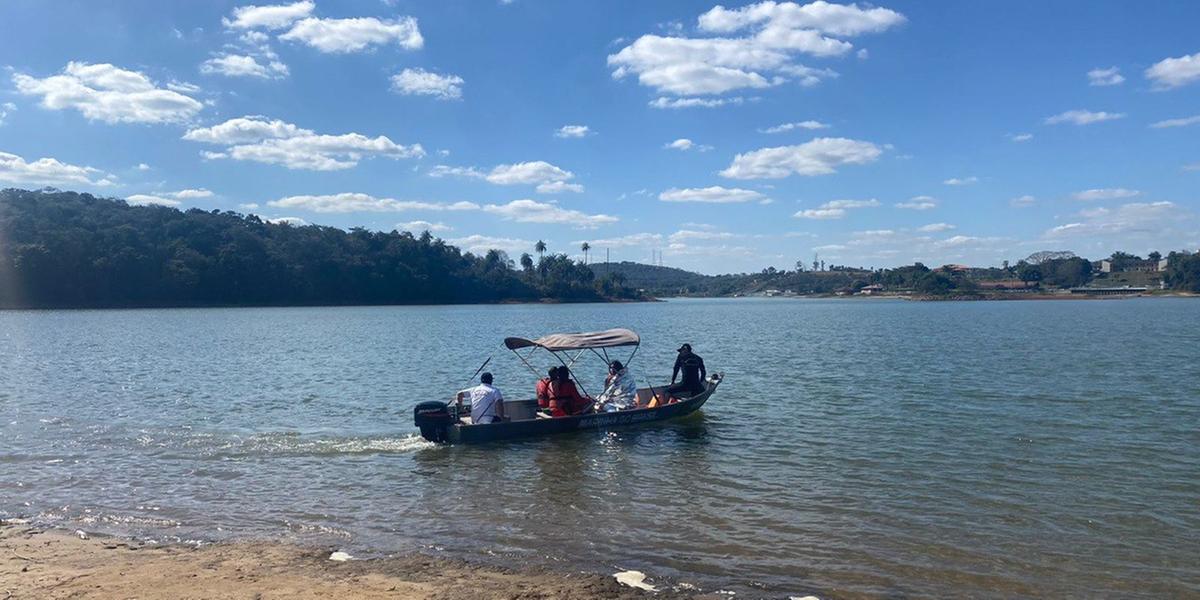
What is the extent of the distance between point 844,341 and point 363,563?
47417mm

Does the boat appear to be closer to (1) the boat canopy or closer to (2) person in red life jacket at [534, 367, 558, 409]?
(1) the boat canopy

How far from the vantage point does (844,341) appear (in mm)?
53281

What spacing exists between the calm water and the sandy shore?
724 millimetres

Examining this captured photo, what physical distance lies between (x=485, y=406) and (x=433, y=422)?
1.21 metres

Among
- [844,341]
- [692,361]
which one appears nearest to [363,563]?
[692,361]

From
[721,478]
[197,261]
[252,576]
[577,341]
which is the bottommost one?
[721,478]

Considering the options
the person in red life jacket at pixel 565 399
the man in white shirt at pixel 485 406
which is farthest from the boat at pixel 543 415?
the person in red life jacket at pixel 565 399

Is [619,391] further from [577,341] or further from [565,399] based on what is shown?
[565,399]

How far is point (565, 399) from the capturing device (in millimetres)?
19594

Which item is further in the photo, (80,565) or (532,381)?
(532,381)

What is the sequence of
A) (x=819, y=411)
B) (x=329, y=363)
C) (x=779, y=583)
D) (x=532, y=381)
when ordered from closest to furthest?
(x=779, y=583) → (x=819, y=411) → (x=532, y=381) → (x=329, y=363)

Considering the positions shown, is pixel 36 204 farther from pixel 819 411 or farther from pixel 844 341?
pixel 819 411

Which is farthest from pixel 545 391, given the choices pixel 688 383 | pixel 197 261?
pixel 197 261

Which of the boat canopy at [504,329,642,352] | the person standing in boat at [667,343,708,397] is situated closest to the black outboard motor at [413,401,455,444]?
the boat canopy at [504,329,642,352]
